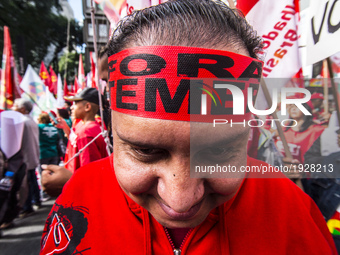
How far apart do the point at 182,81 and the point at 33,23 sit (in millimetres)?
23372

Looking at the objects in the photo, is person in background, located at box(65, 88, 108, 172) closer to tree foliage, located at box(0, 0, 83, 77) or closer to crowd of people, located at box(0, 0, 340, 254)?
crowd of people, located at box(0, 0, 340, 254)

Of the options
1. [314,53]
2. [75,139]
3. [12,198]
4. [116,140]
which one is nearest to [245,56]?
[116,140]

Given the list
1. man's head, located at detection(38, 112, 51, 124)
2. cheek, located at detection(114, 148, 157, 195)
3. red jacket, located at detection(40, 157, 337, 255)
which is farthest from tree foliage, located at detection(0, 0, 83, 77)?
cheek, located at detection(114, 148, 157, 195)

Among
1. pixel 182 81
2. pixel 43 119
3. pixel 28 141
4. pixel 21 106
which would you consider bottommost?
pixel 28 141

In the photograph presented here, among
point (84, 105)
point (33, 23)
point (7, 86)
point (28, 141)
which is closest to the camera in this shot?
point (84, 105)

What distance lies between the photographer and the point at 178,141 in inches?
25.8

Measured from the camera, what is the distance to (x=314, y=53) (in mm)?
1456

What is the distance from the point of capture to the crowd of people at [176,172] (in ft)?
2.24

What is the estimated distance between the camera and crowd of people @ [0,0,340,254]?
2.24 feet

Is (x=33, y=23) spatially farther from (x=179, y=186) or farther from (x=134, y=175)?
(x=179, y=186)

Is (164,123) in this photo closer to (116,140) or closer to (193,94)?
(193,94)

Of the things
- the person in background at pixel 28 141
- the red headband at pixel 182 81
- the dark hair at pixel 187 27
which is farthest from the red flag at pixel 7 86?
the red headband at pixel 182 81

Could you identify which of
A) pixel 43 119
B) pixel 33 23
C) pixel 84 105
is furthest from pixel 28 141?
pixel 33 23

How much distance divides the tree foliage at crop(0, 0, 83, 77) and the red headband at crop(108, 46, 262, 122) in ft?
58.7
